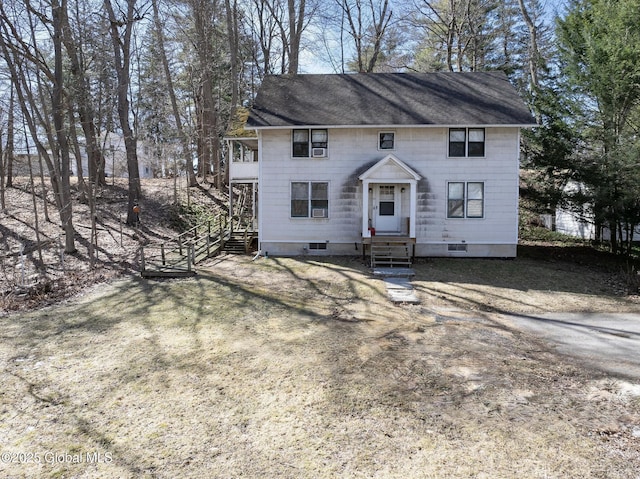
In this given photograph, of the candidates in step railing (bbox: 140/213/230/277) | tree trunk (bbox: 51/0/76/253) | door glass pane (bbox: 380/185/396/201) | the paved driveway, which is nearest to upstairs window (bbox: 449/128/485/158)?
door glass pane (bbox: 380/185/396/201)

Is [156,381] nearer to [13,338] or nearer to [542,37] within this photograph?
[13,338]

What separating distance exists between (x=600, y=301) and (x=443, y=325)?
5512 millimetres

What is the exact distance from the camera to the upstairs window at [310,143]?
15.8 m

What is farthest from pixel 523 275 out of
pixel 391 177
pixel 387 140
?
pixel 387 140

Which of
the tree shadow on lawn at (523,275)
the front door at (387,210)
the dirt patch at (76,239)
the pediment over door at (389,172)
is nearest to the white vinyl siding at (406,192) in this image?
the front door at (387,210)

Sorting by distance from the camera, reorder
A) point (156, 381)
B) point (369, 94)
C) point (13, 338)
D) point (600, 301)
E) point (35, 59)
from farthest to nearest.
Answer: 1. point (369, 94)
2. point (35, 59)
3. point (600, 301)
4. point (13, 338)
5. point (156, 381)

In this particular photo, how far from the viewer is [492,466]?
13.2 ft

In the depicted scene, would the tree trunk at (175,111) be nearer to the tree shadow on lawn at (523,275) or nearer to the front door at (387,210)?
the front door at (387,210)

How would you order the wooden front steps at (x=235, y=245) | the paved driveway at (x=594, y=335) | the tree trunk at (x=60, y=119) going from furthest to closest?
the wooden front steps at (x=235, y=245) < the tree trunk at (x=60, y=119) < the paved driveway at (x=594, y=335)

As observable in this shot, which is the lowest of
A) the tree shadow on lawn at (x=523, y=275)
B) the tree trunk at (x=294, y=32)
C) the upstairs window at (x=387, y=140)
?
the tree shadow on lawn at (x=523, y=275)

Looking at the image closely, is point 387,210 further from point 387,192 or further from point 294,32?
point 294,32

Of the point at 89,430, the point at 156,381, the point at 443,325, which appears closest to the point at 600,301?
the point at 443,325

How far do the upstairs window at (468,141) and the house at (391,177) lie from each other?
3 centimetres

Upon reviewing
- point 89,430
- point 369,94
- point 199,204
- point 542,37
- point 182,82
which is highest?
point 542,37
